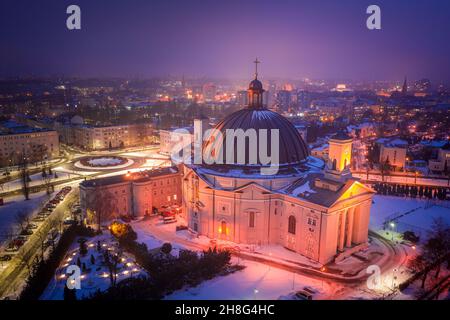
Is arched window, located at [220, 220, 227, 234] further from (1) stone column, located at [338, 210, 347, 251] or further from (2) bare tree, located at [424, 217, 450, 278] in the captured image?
(2) bare tree, located at [424, 217, 450, 278]

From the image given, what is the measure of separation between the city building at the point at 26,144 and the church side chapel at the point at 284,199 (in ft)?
165

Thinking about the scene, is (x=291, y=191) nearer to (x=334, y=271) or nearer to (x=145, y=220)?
(x=334, y=271)

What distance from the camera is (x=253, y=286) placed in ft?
101

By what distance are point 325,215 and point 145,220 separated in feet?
72.5

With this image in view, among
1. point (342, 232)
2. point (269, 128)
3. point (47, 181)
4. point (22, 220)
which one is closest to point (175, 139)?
point (47, 181)

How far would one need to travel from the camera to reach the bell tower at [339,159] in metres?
37.2

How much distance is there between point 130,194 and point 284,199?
2003cm

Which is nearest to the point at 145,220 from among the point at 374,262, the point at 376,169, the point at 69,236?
the point at 69,236

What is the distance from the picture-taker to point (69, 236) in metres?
39.6

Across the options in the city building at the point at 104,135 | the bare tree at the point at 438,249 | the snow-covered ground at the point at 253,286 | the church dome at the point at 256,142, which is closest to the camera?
the snow-covered ground at the point at 253,286

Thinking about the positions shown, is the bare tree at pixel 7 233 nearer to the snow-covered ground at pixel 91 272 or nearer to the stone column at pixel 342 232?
the snow-covered ground at pixel 91 272

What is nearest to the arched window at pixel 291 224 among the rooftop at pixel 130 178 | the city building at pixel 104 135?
the rooftop at pixel 130 178

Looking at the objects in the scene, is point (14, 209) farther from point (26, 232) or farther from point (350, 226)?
point (350, 226)
